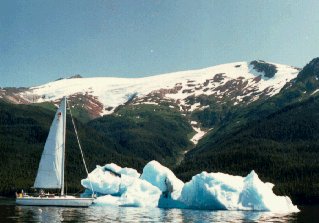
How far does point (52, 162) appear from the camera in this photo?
99.8m

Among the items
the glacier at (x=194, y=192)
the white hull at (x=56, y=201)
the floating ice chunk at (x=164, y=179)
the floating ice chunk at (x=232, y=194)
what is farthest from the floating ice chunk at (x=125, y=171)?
the white hull at (x=56, y=201)

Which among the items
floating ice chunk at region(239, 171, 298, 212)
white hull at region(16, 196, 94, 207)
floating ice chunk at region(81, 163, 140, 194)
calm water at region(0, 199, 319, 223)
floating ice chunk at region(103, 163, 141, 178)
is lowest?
calm water at region(0, 199, 319, 223)

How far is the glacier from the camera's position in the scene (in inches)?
4336

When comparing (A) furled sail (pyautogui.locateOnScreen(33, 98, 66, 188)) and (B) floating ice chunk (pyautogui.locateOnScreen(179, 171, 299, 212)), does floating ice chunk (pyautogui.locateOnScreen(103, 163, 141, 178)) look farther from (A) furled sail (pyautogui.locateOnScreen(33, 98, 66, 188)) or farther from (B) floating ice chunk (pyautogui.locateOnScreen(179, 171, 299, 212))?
(A) furled sail (pyautogui.locateOnScreen(33, 98, 66, 188))

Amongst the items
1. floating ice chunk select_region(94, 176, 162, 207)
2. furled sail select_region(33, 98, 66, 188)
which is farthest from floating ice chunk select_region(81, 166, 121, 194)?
furled sail select_region(33, 98, 66, 188)

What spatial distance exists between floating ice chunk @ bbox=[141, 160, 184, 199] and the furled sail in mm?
30584

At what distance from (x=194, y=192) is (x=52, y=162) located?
3492 centimetres

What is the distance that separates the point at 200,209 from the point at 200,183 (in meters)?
6.65

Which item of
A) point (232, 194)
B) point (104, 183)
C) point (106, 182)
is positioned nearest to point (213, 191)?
point (232, 194)

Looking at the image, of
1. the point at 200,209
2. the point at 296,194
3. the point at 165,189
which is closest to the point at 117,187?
the point at 165,189

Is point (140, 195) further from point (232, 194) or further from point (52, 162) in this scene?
point (52, 162)

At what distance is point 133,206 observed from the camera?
122250 millimetres

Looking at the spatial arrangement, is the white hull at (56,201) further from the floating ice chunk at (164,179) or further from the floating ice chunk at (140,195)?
the floating ice chunk at (164,179)

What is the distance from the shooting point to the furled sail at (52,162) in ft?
326
